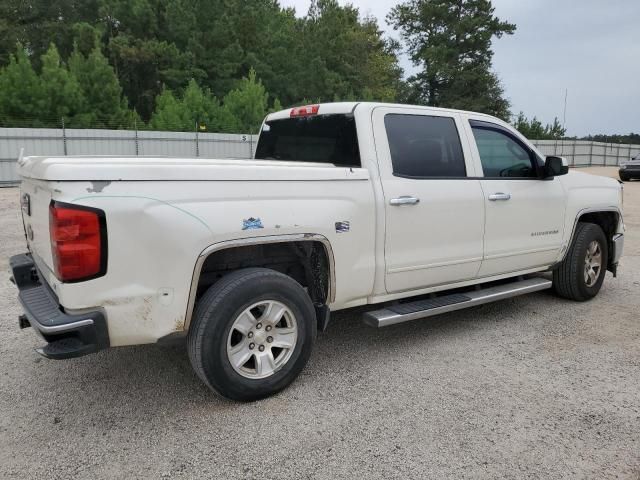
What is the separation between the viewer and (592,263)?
5469mm

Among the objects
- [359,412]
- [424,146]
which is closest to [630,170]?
[424,146]

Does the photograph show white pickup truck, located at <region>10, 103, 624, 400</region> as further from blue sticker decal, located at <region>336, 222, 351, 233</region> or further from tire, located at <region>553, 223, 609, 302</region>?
tire, located at <region>553, 223, 609, 302</region>

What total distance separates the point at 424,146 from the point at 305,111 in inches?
40.0

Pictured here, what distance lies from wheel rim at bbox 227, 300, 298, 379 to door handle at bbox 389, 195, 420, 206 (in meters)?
1.09

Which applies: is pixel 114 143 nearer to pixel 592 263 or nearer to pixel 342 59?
pixel 592 263

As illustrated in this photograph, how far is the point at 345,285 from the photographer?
361cm

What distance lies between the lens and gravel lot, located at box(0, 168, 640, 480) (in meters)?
2.69

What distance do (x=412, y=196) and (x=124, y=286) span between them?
2066 mm

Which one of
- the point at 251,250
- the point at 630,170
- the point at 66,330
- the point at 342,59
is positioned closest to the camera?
the point at 66,330

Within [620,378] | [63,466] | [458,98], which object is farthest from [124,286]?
[458,98]

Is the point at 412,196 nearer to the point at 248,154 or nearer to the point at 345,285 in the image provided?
the point at 345,285

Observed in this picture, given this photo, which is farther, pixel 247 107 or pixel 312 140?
pixel 247 107

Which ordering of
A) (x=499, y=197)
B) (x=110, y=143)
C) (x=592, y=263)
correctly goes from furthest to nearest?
(x=110, y=143), (x=592, y=263), (x=499, y=197)

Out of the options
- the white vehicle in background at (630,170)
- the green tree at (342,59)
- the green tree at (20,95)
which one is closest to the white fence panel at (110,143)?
the green tree at (20,95)
